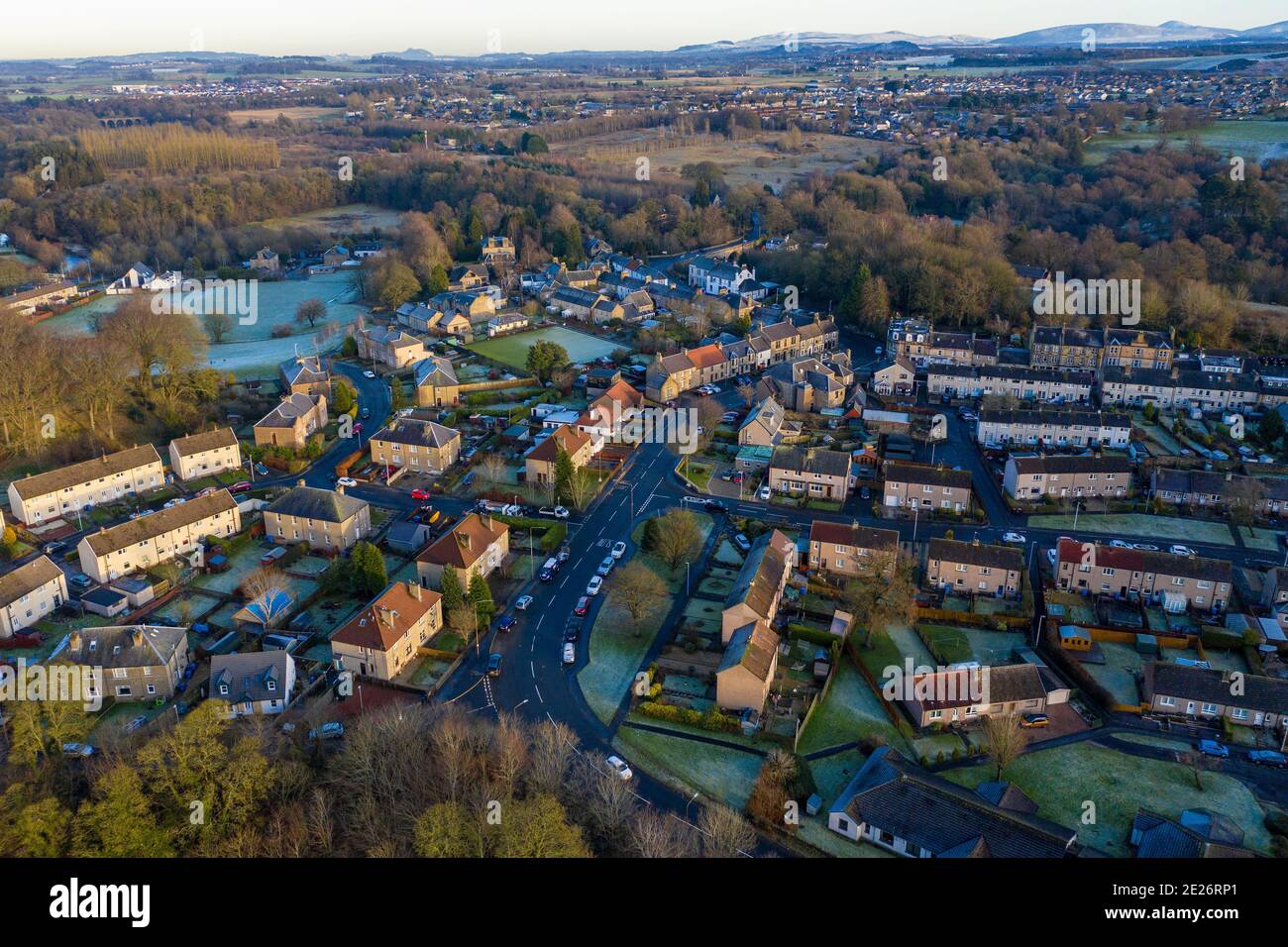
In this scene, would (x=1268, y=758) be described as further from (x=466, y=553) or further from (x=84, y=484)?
(x=84, y=484)

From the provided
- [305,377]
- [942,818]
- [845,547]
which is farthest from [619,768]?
[305,377]

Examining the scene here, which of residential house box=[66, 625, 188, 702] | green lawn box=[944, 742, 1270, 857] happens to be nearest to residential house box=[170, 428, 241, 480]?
residential house box=[66, 625, 188, 702]

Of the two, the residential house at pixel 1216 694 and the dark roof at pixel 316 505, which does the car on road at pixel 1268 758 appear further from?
the dark roof at pixel 316 505

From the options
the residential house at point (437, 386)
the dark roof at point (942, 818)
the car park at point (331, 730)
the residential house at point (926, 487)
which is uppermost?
the residential house at point (437, 386)

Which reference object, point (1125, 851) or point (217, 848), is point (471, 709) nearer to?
point (217, 848)

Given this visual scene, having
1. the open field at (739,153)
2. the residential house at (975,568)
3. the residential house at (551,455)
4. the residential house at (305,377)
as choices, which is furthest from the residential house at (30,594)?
the open field at (739,153)

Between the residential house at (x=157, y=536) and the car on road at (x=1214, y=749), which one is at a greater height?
the residential house at (x=157, y=536)

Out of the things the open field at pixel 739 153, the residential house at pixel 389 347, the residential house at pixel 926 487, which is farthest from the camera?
the open field at pixel 739 153
